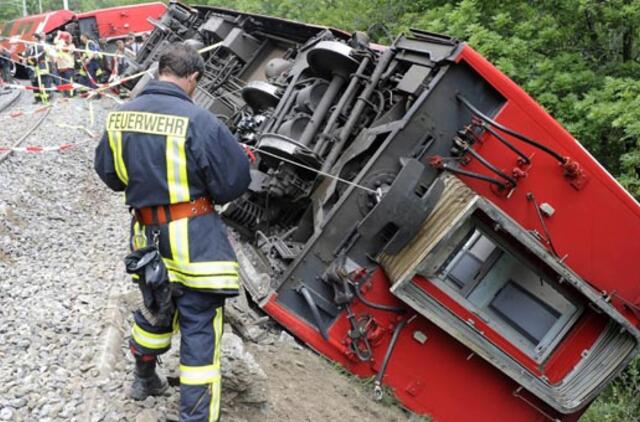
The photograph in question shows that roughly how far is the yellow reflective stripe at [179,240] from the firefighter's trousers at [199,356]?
150mm

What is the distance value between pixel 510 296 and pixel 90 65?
41.7 ft

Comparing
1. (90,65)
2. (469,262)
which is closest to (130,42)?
(90,65)

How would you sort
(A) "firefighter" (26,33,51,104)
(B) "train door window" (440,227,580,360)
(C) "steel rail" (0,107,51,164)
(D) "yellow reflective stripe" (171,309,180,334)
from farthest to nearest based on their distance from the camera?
(A) "firefighter" (26,33,51,104) < (C) "steel rail" (0,107,51,164) < (B) "train door window" (440,227,580,360) < (D) "yellow reflective stripe" (171,309,180,334)

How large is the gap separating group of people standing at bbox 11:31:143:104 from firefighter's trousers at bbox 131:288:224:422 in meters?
10.6

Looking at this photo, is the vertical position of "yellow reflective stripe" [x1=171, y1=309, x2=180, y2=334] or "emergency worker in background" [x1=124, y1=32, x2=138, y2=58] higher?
"yellow reflective stripe" [x1=171, y1=309, x2=180, y2=334]

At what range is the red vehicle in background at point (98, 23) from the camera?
51.4ft

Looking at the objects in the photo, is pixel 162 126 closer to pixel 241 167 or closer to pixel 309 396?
pixel 241 167

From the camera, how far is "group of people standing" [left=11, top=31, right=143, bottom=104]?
12.5m

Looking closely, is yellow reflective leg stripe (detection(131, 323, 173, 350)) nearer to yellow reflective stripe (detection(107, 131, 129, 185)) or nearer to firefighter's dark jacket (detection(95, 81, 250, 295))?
firefighter's dark jacket (detection(95, 81, 250, 295))

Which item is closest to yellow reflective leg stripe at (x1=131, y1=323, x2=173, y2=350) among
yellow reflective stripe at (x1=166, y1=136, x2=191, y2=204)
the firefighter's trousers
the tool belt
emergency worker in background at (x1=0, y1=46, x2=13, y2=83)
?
the firefighter's trousers

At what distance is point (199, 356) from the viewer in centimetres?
240

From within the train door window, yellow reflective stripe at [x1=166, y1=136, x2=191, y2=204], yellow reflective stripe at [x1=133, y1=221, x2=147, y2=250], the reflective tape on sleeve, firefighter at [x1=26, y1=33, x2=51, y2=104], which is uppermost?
the train door window

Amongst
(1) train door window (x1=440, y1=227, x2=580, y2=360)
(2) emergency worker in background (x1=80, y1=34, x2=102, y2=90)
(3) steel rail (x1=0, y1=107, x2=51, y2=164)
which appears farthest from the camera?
(2) emergency worker in background (x1=80, y1=34, x2=102, y2=90)

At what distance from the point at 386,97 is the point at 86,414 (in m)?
2.74
